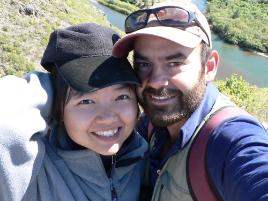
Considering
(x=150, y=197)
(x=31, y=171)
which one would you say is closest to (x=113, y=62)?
(x=31, y=171)

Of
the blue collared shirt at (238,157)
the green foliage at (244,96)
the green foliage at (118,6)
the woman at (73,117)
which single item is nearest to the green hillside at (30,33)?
the green foliage at (244,96)

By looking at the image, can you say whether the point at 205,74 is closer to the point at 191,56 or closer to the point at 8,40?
the point at 191,56

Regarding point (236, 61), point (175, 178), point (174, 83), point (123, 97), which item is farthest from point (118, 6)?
point (175, 178)

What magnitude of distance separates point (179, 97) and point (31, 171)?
2.61 ft

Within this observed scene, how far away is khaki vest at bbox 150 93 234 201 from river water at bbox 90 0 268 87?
80.7 ft

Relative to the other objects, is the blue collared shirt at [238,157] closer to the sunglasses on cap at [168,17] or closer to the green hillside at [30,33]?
the sunglasses on cap at [168,17]

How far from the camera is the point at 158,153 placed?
2244mm

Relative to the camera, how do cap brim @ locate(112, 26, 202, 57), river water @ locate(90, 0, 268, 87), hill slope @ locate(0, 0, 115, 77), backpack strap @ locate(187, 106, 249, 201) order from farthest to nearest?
river water @ locate(90, 0, 268, 87) → hill slope @ locate(0, 0, 115, 77) → cap brim @ locate(112, 26, 202, 57) → backpack strap @ locate(187, 106, 249, 201)

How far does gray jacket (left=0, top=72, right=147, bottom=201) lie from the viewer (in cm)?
160

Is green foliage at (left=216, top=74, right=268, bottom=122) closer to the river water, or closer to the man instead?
the river water

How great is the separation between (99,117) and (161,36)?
0.49 meters

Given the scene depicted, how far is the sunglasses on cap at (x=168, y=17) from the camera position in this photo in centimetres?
208

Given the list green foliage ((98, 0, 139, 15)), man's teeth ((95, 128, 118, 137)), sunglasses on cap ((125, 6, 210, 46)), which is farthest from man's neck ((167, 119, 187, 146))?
green foliage ((98, 0, 139, 15))

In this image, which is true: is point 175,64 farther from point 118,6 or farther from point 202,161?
point 118,6
